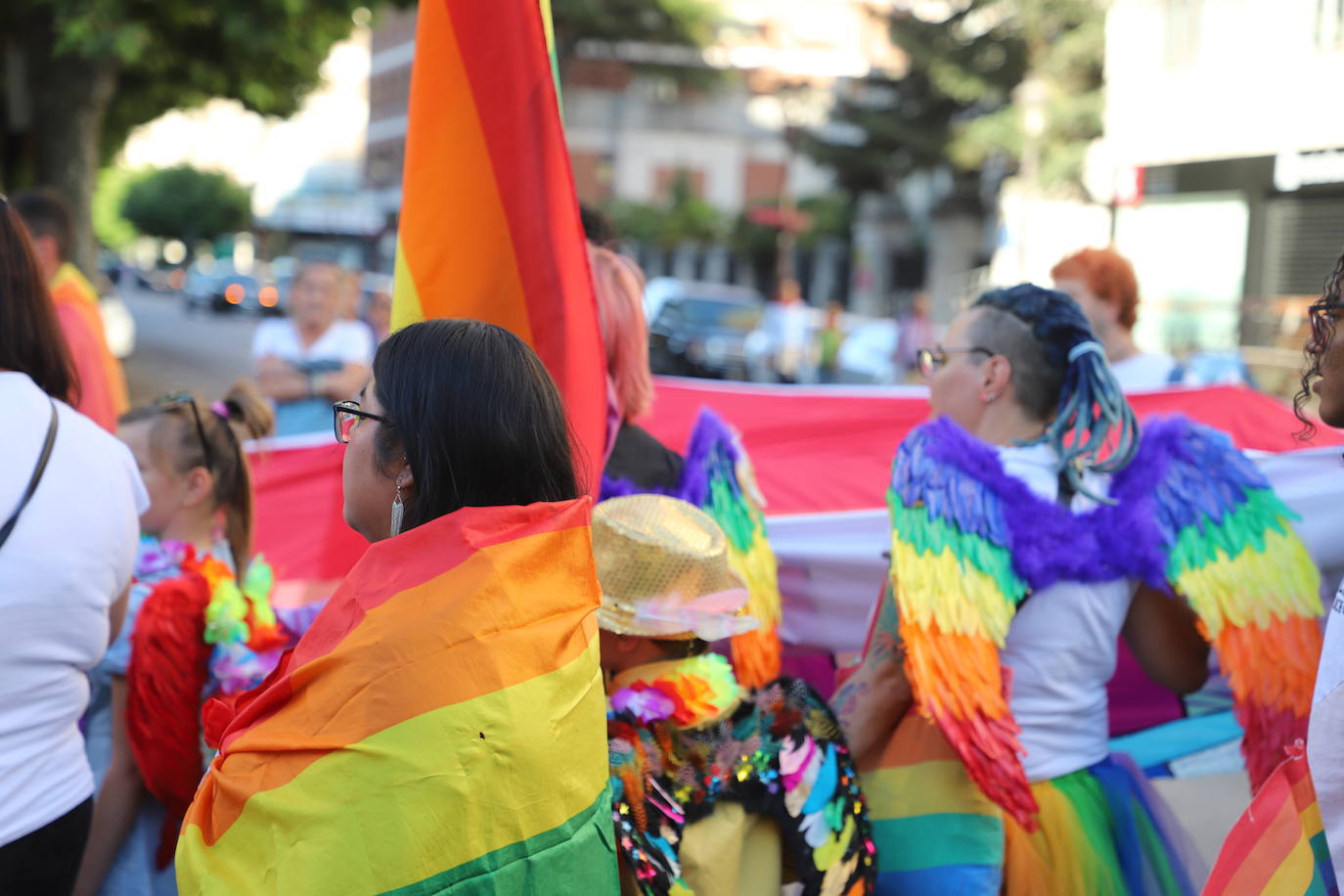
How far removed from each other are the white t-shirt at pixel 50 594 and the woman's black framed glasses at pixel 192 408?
2.18ft

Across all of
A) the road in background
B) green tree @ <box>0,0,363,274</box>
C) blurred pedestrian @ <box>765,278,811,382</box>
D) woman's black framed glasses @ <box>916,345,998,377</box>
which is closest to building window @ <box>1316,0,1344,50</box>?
blurred pedestrian @ <box>765,278,811,382</box>

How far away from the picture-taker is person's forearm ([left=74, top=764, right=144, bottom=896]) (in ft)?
7.57

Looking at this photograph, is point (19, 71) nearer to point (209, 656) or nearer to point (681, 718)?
point (209, 656)

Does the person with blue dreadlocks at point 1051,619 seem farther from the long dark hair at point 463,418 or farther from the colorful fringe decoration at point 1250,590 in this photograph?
the long dark hair at point 463,418

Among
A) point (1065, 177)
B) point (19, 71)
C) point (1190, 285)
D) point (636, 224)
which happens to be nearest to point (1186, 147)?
point (1190, 285)

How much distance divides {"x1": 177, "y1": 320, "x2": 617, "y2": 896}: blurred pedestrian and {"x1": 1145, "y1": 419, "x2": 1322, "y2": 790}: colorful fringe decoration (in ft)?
4.15

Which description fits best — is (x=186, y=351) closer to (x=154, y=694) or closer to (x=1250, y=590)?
(x=154, y=694)

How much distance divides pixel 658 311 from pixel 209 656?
1366 centimetres

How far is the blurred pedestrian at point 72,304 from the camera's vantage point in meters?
4.01

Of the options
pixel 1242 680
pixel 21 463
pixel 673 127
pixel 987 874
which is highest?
pixel 673 127

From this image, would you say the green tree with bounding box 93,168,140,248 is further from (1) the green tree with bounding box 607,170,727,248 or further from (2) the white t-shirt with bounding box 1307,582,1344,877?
(2) the white t-shirt with bounding box 1307,582,1344,877

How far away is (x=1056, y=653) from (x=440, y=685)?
1.30 metres

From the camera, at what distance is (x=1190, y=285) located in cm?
1939

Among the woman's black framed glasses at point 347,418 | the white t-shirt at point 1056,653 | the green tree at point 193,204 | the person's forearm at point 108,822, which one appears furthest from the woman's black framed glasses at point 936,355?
the green tree at point 193,204
